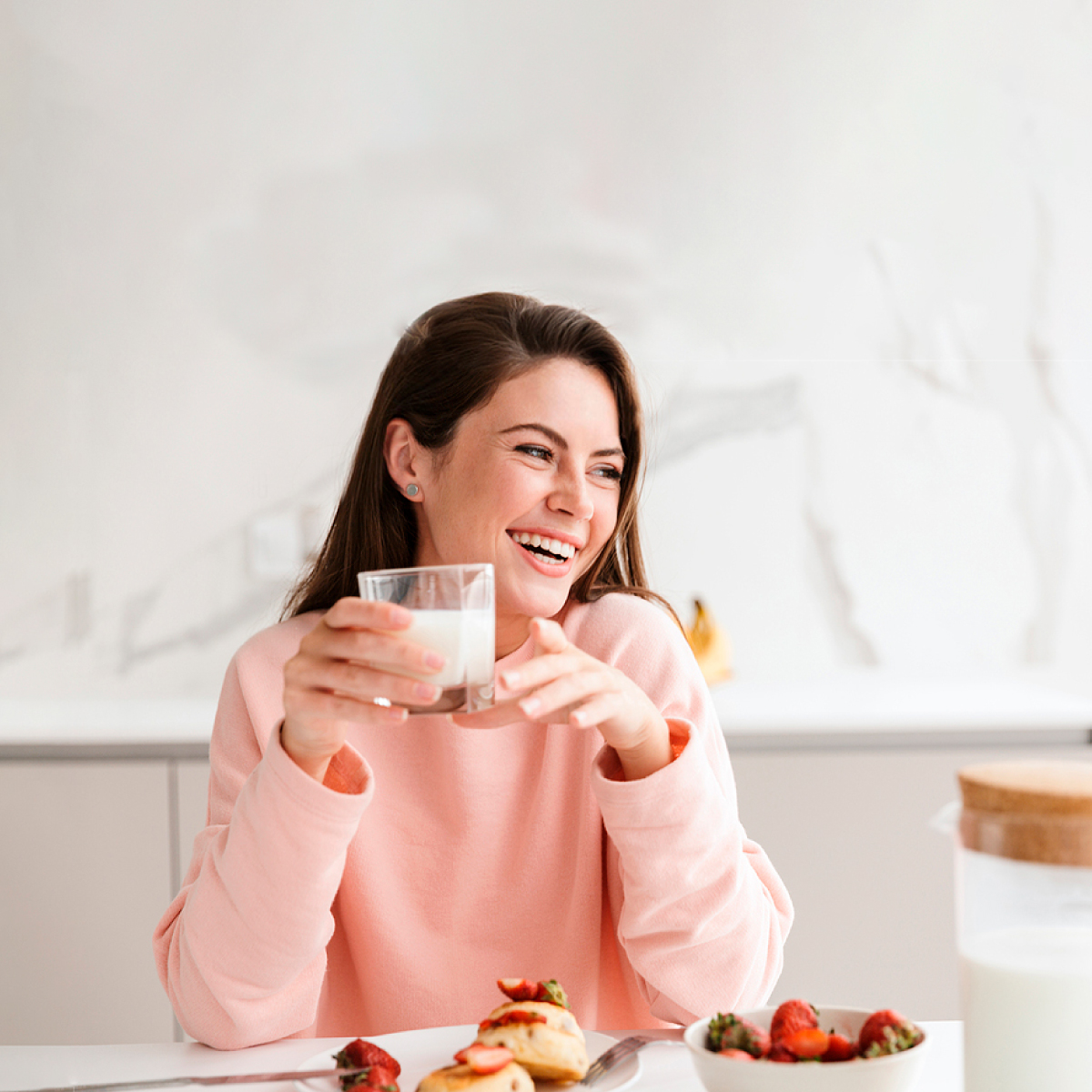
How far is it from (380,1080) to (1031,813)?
0.42 meters

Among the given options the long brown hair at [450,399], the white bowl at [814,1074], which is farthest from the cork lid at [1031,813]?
the long brown hair at [450,399]

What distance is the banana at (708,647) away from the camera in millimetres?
2250

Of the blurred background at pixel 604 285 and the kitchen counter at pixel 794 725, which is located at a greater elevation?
the blurred background at pixel 604 285

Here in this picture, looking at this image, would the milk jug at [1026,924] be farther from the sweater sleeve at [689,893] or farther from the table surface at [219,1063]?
the sweater sleeve at [689,893]

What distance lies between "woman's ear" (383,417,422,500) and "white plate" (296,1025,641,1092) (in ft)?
2.02

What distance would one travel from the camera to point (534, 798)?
1255 mm

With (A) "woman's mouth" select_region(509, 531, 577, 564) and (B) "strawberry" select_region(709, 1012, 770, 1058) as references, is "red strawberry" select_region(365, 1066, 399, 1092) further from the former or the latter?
(A) "woman's mouth" select_region(509, 531, 577, 564)

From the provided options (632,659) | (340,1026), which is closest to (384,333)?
(632,659)

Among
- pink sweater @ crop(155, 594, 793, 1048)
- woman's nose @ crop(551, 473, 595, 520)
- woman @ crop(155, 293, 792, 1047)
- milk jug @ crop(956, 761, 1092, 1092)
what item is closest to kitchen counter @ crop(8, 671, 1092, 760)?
woman @ crop(155, 293, 792, 1047)

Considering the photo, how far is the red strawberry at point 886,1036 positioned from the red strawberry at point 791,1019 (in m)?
0.03

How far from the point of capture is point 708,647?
7.38 feet

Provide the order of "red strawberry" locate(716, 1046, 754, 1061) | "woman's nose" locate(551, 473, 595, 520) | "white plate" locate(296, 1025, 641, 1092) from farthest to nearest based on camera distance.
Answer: "woman's nose" locate(551, 473, 595, 520) < "white plate" locate(296, 1025, 641, 1092) < "red strawberry" locate(716, 1046, 754, 1061)

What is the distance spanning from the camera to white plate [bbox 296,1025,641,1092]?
780mm

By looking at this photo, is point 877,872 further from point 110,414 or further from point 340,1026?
point 110,414
